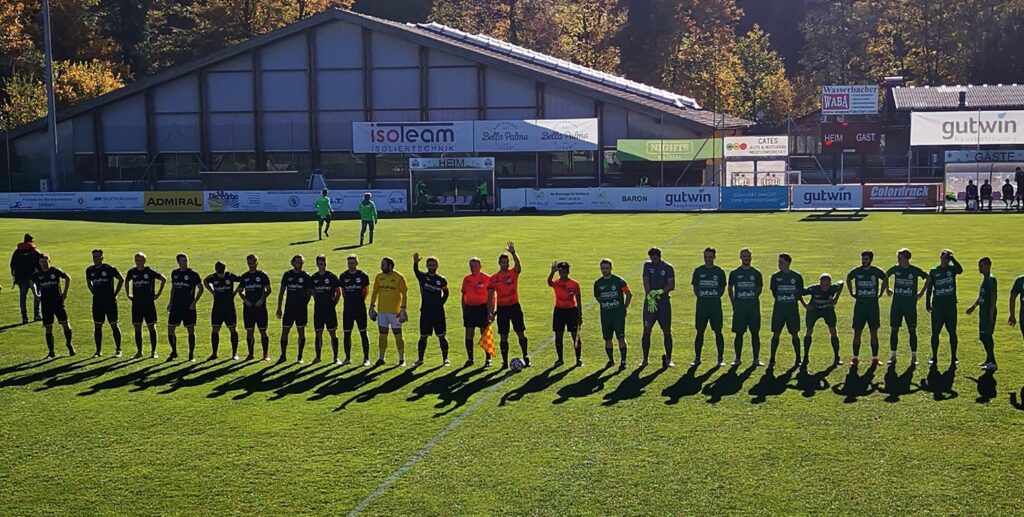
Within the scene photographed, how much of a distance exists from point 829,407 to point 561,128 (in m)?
41.4

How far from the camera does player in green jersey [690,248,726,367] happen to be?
15.8m

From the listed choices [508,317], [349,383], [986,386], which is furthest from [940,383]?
[349,383]

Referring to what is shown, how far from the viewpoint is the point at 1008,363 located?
51.3 feet

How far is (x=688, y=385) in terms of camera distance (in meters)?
14.8

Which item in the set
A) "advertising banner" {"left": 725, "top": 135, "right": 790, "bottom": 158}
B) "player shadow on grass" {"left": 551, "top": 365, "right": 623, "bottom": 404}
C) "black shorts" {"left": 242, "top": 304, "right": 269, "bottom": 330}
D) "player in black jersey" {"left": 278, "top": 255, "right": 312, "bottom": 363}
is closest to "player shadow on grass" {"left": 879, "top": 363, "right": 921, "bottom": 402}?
"player shadow on grass" {"left": 551, "top": 365, "right": 623, "bottom": 404}

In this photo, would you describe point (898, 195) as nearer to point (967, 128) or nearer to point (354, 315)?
point (967, 128)

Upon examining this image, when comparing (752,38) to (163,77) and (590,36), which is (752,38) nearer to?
(590,36)

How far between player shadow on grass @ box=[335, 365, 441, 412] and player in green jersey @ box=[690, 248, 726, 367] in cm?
395

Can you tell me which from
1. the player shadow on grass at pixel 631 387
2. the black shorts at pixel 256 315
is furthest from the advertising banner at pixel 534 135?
the player shadow on grass at pixel 631 387

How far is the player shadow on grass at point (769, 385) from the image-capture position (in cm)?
1416

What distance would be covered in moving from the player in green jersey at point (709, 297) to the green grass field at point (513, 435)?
37 centimetres

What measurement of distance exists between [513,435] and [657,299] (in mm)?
4503

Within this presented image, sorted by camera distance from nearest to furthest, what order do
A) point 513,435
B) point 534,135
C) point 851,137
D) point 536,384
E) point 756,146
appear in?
point 513,435 < point 536,384 < point 851,137 < point 534,135 < point 756,146

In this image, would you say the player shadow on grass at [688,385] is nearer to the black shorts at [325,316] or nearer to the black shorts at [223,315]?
the black shorts at [325,316]
